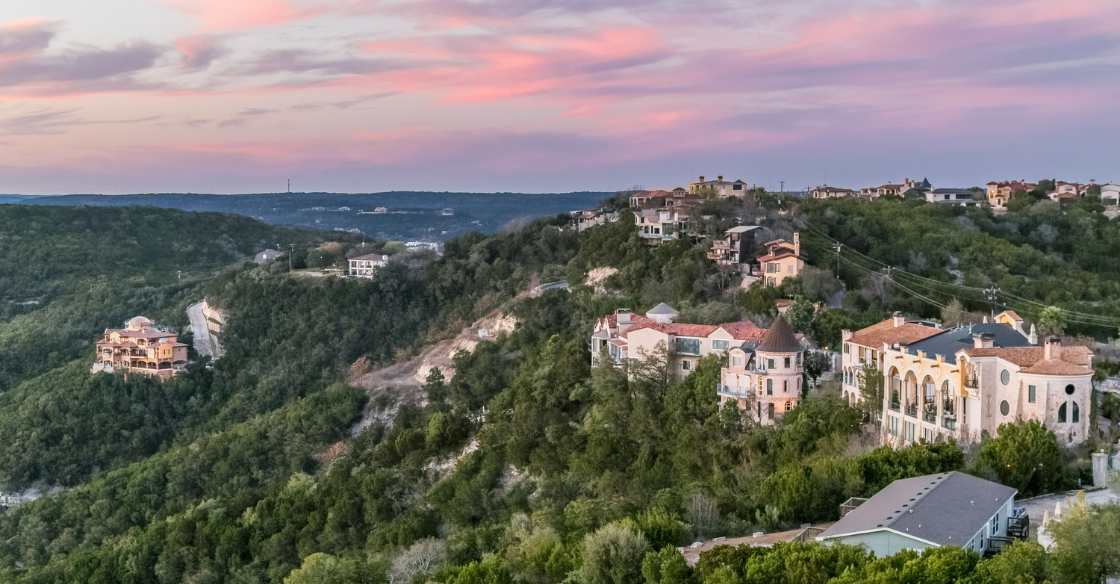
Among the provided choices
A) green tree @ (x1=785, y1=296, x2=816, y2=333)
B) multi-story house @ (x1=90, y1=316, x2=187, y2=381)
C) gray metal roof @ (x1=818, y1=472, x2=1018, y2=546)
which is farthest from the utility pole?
multi-story house @ (x1=90, y1=316, x2=187, y2=381)

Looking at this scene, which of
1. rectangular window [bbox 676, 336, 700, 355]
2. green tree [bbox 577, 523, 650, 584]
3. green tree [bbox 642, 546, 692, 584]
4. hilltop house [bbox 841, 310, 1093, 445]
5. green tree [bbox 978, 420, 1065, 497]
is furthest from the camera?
rectangular window [bbox 676, 336, 700, 355]

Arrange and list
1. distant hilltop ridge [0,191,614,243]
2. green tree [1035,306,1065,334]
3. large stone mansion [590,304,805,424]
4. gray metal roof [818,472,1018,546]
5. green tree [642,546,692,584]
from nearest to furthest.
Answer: gray metal roof [818,472,1018,546] → green tree [642,546,692,584] → large stone mansion [590,304,805,424] → green tree [1035,306,1065,334] → distant hilltop ridge [0,191,614,243]

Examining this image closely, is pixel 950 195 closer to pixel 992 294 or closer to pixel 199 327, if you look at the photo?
pixel 992 294

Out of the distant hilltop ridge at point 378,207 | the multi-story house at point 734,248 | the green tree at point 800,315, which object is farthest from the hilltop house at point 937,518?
the distant hilltop ridge at point 378,207

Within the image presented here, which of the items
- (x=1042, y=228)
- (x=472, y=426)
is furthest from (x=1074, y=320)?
(x=472, y=426)

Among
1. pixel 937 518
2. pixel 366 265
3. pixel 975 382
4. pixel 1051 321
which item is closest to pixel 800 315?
pixel 1051 321

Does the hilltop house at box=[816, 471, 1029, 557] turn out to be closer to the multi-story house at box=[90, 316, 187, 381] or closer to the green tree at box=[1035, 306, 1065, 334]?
the green tree at box=[1035, 306, 1065, 334]

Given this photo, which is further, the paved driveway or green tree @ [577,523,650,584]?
the paved driveway
